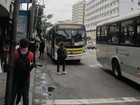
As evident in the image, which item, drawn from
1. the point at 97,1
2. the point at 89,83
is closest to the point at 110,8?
the point at 97,1

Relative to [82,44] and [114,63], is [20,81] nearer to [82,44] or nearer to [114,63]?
[114,63]

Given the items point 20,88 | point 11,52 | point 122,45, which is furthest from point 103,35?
point 11,52

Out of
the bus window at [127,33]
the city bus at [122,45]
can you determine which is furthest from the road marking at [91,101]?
the bus window at [127,33]

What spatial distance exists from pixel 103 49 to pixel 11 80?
9.62 meters

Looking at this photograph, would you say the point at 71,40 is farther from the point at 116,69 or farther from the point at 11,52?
the point at 11,52

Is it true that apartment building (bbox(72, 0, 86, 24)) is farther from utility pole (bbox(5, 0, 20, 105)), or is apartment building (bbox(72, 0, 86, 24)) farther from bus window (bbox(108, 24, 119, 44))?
utility pole (bbox(5, 0, 20, 105))

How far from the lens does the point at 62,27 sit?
1975 centimetres

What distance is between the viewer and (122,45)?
1188cm

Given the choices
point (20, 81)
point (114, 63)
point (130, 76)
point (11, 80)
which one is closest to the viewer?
point (11, 80)

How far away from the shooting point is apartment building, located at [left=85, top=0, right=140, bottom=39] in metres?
99.9

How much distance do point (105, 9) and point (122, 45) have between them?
10294cm

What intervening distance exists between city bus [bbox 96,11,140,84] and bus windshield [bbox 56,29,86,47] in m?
3.99

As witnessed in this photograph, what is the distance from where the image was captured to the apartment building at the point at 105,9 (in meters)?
99.9

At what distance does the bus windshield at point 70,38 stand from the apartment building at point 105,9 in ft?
267
